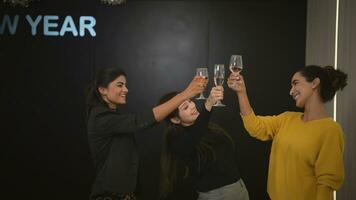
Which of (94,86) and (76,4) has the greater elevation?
(76,4)

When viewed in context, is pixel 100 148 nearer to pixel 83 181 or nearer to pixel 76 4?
pixel 83 181

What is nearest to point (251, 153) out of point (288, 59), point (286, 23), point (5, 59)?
point (288, 59)

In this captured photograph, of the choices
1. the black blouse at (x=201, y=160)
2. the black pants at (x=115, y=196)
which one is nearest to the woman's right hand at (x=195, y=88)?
the black blouse at (x=201, y=160)

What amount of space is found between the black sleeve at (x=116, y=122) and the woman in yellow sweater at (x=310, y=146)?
2.64 ft

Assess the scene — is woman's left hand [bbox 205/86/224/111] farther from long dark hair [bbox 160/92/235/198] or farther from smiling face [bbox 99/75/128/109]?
smiling face [bbox 99/75/128/109]

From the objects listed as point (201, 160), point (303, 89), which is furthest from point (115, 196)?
point (303, 89)

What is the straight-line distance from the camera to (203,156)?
112 inches

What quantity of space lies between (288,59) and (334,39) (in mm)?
856

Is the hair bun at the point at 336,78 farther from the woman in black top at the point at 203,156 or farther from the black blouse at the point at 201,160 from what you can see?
the black blouse at the point at 201,160

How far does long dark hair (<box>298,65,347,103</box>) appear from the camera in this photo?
2.50m

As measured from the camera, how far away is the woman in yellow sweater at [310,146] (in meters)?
2.35

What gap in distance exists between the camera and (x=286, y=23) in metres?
4.38

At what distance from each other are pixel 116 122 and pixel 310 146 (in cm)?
114

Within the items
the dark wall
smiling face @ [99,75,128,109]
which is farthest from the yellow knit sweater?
the dark wall
